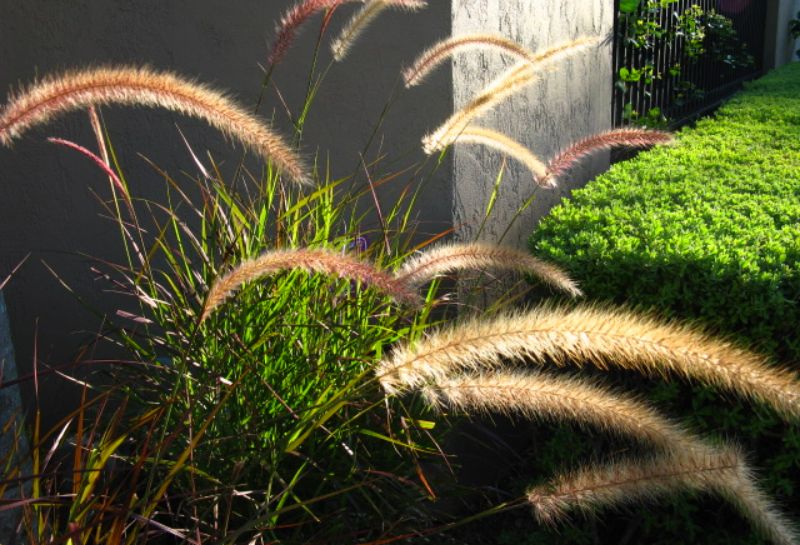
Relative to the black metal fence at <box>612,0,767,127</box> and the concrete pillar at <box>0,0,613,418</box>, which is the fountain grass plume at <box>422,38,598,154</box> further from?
the black metal fence at <box>612,0,767,127</box>

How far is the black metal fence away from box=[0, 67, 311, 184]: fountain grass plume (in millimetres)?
4741

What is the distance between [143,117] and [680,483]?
9.74 feet

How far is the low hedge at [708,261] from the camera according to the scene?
2.94m

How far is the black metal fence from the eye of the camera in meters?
6.55

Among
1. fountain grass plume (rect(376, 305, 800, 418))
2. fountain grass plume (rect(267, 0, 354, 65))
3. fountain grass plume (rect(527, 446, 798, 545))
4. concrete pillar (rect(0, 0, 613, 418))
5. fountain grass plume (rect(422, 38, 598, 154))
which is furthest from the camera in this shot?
concrete pillar (rect(0, 0, 613, 418))

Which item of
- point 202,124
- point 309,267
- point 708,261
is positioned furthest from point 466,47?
point 202,124

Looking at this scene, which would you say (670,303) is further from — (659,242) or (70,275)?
(70,275)

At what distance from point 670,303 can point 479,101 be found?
101 cm

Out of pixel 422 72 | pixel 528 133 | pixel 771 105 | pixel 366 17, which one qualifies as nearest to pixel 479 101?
pixel 422 72

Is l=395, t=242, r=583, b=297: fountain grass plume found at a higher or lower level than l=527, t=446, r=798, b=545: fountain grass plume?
higher

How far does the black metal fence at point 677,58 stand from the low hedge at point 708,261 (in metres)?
2.48

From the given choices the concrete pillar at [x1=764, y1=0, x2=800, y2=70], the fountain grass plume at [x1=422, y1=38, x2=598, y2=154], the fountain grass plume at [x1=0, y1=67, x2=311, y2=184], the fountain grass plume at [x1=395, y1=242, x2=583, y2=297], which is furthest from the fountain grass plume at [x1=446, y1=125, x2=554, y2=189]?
the concrete pillar at [x1=764, y1=0, x2=800, y2=70]

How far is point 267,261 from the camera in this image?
1651 mm

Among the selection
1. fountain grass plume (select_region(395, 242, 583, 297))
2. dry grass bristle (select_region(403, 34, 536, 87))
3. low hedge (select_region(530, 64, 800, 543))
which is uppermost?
dry grass bristle (select_region(403, 34, 536, 87))
